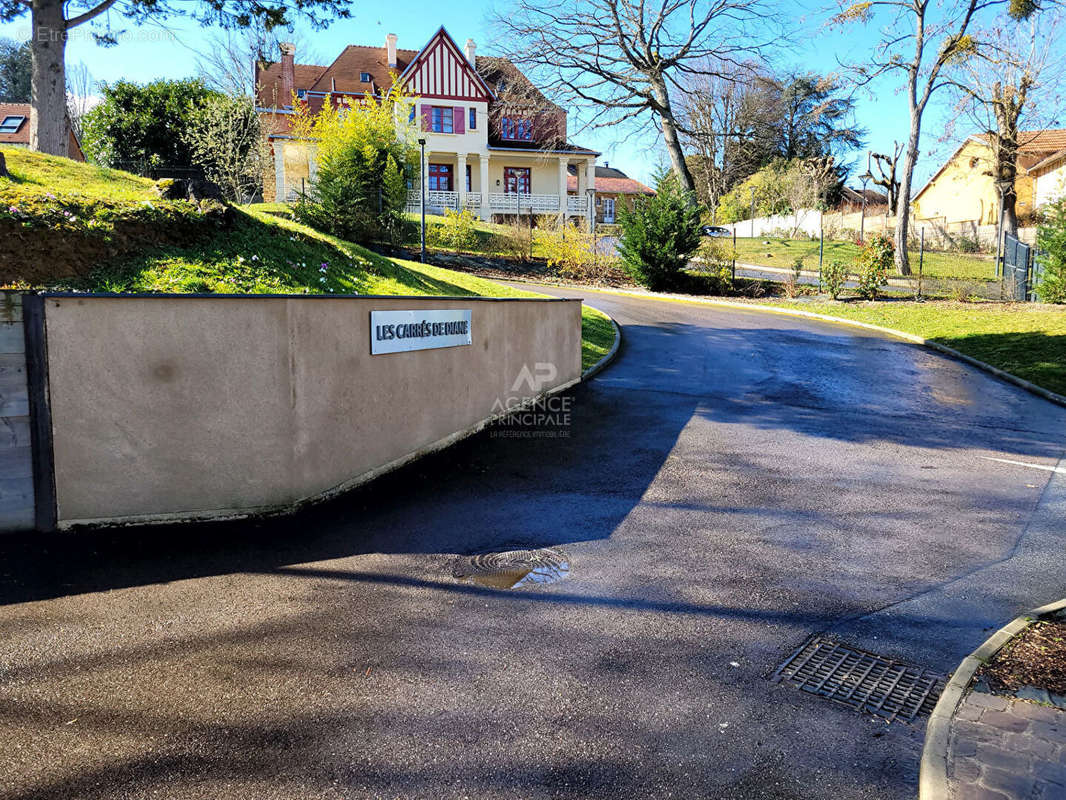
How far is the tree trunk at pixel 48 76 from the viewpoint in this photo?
16.5 meters

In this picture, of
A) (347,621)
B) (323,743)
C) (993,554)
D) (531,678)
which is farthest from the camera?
(993,554)

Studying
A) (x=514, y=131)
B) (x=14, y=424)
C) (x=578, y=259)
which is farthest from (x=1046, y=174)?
(x=14, y=424)

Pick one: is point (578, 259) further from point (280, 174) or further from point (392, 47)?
point (392, 47)

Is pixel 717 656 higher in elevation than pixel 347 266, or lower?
lower

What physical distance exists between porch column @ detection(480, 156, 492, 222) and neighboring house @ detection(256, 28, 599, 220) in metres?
0.06

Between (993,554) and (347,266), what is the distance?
41.6 ft

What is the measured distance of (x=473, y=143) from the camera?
149 ft

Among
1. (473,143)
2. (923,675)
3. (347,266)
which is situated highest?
(473,143)

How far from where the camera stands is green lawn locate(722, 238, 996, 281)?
104 feet

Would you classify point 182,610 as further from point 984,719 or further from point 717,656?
point 984,719

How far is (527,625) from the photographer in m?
4.71

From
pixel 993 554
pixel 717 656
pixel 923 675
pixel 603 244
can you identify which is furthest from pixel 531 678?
pixel 603 244

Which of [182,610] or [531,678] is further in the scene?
[182,610]

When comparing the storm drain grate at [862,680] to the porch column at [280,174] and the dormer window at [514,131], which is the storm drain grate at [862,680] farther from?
the dormer window at [514,131]
